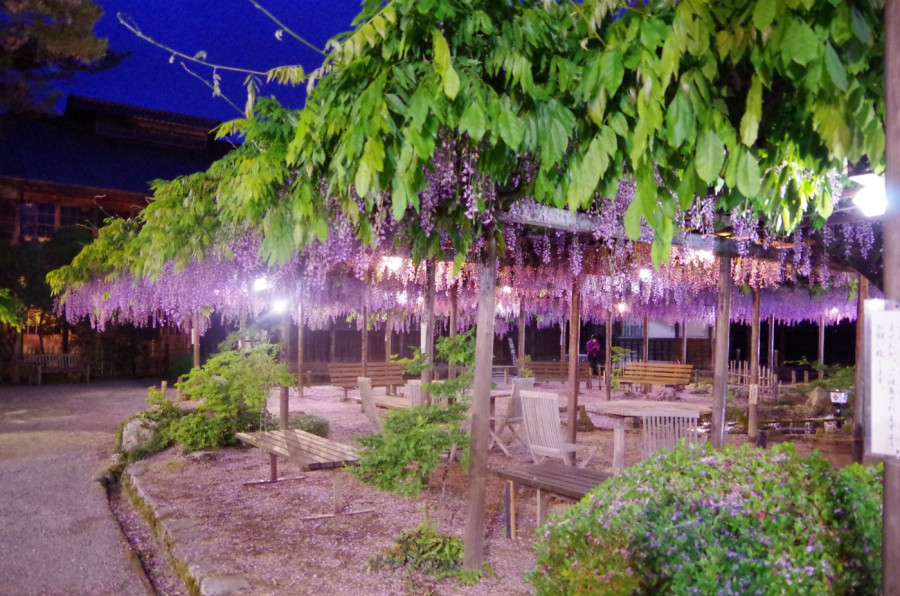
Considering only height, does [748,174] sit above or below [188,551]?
above

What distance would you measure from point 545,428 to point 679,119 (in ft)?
14.7

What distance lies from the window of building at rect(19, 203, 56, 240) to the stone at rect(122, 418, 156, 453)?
1241 centimetres

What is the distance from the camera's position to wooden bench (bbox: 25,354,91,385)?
53.3ft

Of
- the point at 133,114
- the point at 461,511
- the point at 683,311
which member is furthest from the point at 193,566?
the point at 133,114

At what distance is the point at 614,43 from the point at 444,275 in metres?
7.03

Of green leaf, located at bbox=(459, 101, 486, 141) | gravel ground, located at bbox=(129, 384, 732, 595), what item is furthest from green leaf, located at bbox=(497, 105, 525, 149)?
→ gravel ground, located at bbox=(129, 384, 732, 595)

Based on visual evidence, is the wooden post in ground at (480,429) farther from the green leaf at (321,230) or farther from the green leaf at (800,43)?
the green leaf at (800,43)

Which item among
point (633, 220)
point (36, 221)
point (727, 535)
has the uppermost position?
point (36, 221)

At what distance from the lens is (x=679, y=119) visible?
7.07 ft

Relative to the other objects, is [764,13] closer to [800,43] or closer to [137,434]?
[800,43]

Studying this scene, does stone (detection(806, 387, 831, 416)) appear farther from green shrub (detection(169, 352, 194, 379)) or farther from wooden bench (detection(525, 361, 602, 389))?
green shrub (detection(169, 352, 194, 379))

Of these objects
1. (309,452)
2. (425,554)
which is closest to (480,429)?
(425,554)

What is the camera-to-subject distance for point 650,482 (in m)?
2.65

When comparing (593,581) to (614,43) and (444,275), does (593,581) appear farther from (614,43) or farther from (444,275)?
(444,275)
